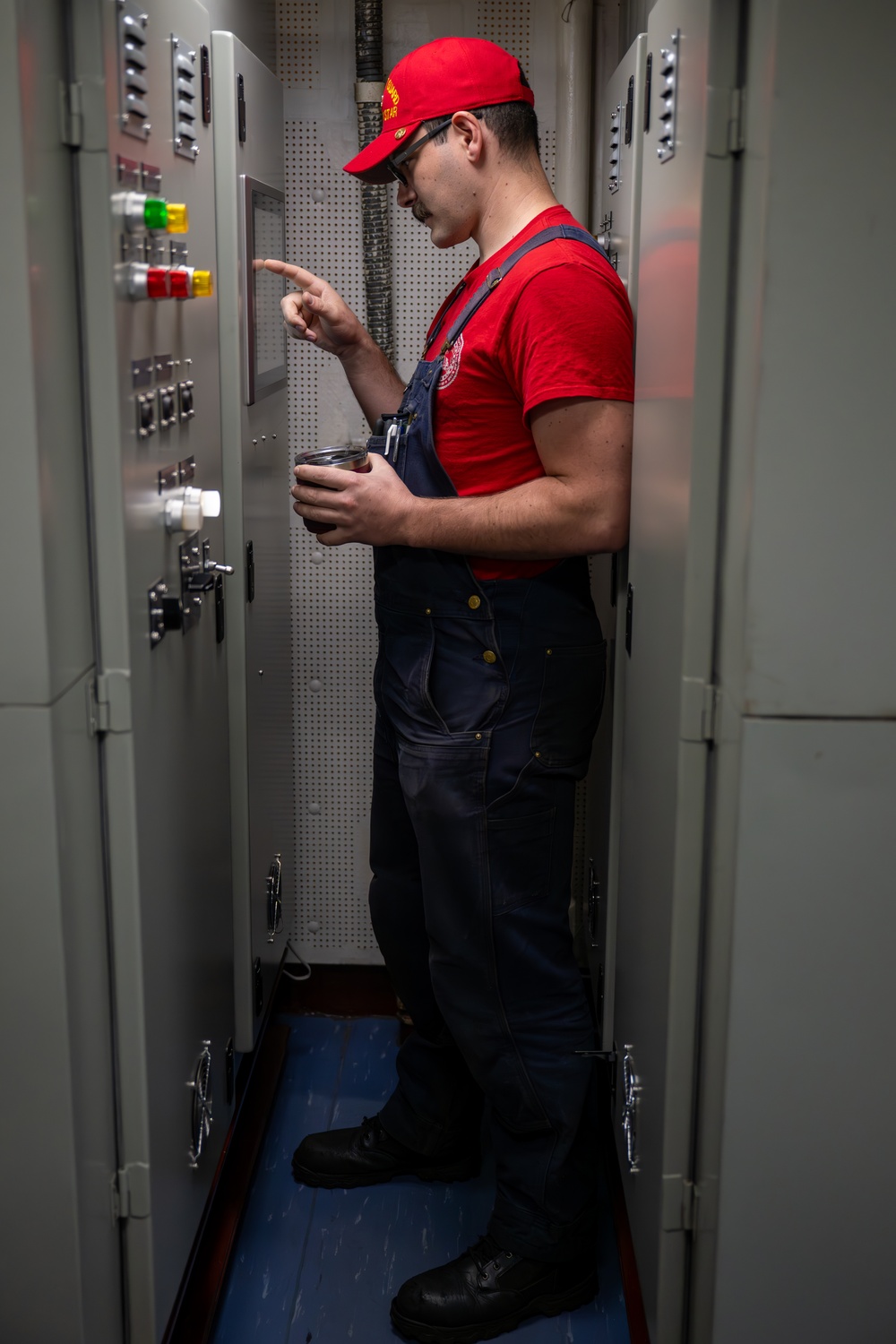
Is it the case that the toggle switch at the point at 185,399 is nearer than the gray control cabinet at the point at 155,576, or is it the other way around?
the gray control cabinet at the point at 155,576

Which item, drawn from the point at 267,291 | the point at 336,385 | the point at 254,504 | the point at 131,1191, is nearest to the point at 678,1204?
the point at 131,1191

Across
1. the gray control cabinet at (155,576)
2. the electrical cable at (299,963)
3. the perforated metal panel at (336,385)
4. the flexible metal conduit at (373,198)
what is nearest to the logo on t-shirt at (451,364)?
the gray control cabinet at (155,576)

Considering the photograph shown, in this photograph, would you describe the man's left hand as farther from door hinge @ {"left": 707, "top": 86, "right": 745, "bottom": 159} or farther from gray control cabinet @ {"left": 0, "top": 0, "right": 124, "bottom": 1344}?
door hinge @ {"left": 707, "top": 86, "right": 745, "bottom": 159}

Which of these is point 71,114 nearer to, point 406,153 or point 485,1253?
point 406,153

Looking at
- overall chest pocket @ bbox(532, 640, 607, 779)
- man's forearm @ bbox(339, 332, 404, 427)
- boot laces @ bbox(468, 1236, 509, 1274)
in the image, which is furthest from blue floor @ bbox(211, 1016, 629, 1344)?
man's forearm @ bbox(339, 332, 404, 427)

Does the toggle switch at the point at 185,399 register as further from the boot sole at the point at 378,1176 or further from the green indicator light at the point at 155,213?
the boot sole at the point at 378,1176

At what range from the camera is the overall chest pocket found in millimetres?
2408

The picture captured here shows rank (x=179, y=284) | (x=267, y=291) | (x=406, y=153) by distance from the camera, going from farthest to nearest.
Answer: (x=267, y=291), (x=406, y=153), (x=179, y=284)

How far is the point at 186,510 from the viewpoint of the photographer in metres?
2.11

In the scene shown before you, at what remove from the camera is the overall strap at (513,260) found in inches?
91.4

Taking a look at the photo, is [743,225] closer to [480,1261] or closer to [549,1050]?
[549,1050]

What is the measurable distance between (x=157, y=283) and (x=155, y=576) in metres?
0.46

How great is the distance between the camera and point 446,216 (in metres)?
2.47

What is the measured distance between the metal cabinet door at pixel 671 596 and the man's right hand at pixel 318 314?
78cm
